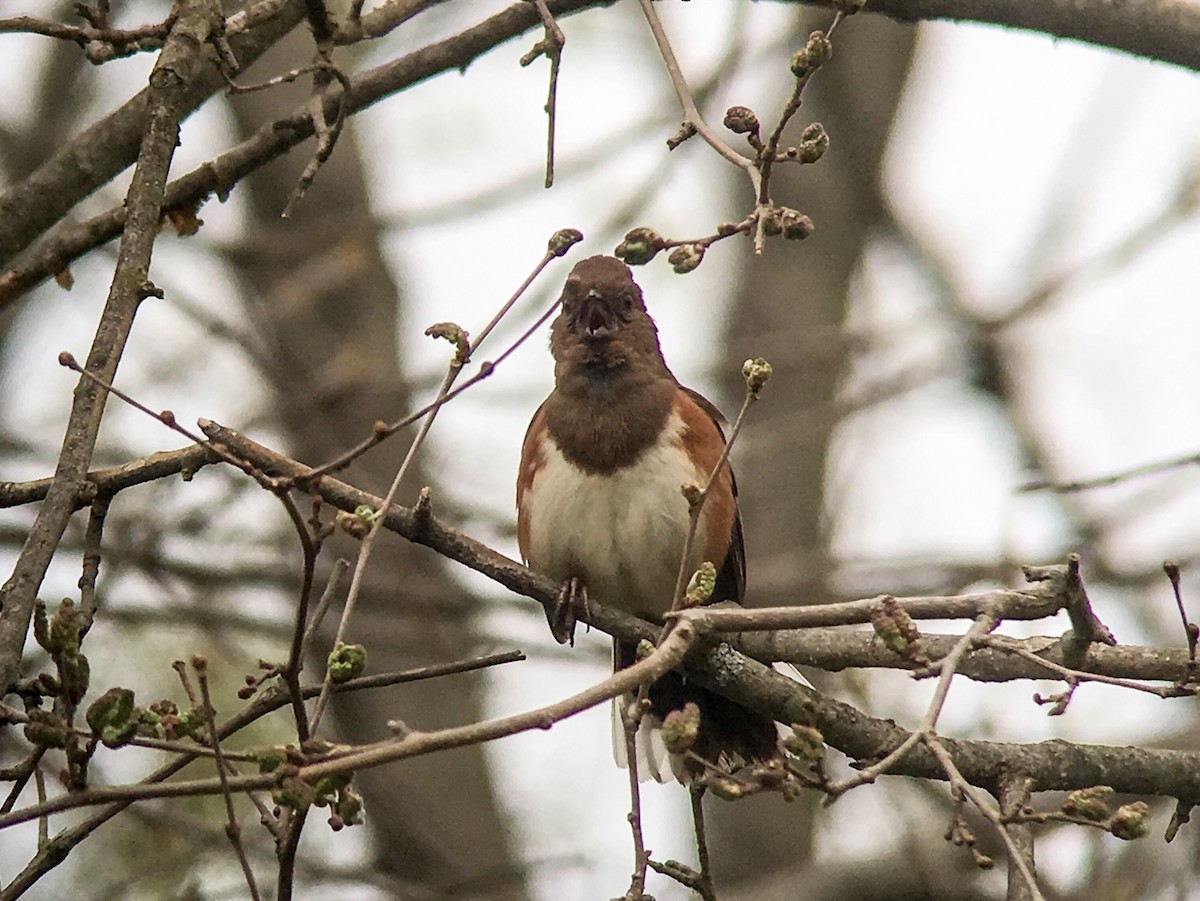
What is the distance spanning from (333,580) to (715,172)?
6.89 metres

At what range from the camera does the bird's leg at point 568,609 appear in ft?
11.0

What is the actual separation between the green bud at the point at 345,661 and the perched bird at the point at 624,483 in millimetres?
1657

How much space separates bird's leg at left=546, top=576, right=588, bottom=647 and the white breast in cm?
7

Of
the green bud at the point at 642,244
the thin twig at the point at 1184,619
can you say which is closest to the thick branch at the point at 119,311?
the green bud at the point at 642,244

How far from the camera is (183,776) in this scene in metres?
5.61

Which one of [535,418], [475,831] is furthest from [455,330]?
[475,831]

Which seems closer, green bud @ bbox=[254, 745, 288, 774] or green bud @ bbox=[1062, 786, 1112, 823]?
green bud @ bbox=[254, 745, 288, 774]

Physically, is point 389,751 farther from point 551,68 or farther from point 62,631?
point 551,68

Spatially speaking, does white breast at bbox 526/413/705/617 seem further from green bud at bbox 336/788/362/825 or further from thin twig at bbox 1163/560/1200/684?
green bud at bbox 336/788/362/825

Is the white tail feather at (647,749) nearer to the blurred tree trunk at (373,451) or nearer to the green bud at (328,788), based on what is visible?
the blurred tree trunk at (373,451)

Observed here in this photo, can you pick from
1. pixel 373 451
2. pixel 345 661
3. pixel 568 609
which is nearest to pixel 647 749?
pixel 568 609

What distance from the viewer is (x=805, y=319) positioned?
26.3 ft

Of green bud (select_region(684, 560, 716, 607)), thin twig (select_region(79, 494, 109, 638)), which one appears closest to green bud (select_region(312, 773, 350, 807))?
thin twig (select_region(79, 494, 109, 638))

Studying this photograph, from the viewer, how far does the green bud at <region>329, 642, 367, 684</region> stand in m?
2.10
